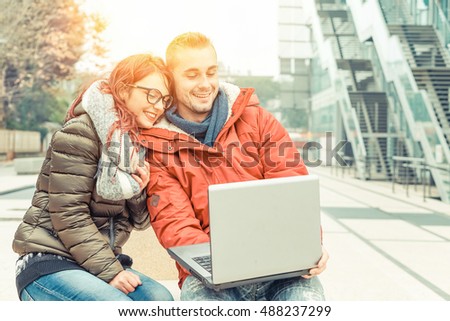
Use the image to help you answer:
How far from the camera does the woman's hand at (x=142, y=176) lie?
7.10 feet

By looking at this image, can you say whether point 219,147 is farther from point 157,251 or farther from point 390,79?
point 390,79

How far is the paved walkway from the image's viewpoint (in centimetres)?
426

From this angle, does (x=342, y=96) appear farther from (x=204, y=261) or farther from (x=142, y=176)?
(x=204, y=261)

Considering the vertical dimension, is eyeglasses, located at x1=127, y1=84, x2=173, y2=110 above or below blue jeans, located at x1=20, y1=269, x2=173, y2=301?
above

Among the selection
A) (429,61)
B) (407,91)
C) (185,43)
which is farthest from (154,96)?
(429,61)

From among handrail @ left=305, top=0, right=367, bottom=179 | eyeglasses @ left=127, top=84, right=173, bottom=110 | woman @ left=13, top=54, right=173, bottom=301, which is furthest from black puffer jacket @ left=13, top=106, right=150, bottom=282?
handrail @ left=305, top=0, right=367, bottom=179

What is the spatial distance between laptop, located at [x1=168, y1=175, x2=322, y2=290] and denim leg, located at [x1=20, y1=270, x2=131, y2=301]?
1.19 ft

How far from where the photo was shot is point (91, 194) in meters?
2.16

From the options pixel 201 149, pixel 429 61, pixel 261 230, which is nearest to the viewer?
pixel 261 230

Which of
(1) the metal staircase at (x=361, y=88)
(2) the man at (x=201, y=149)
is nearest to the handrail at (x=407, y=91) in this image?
(1) the metal staircase at (x=361, y=88)

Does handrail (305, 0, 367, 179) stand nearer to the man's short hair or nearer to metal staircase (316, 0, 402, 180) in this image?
metal staircase (316, 0, 402, 180)

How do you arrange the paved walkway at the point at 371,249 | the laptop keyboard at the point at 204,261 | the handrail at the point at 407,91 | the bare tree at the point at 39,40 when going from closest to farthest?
the laptop keyboard at the point at 204,261, the paved walkway at the point at 371,249, the handrail at the point at 407,91, the bare tree at the point at 39,40

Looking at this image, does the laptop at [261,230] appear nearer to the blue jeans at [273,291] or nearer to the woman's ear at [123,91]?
the blue jeans at [273,291]

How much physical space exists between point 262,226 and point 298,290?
1.18ft
